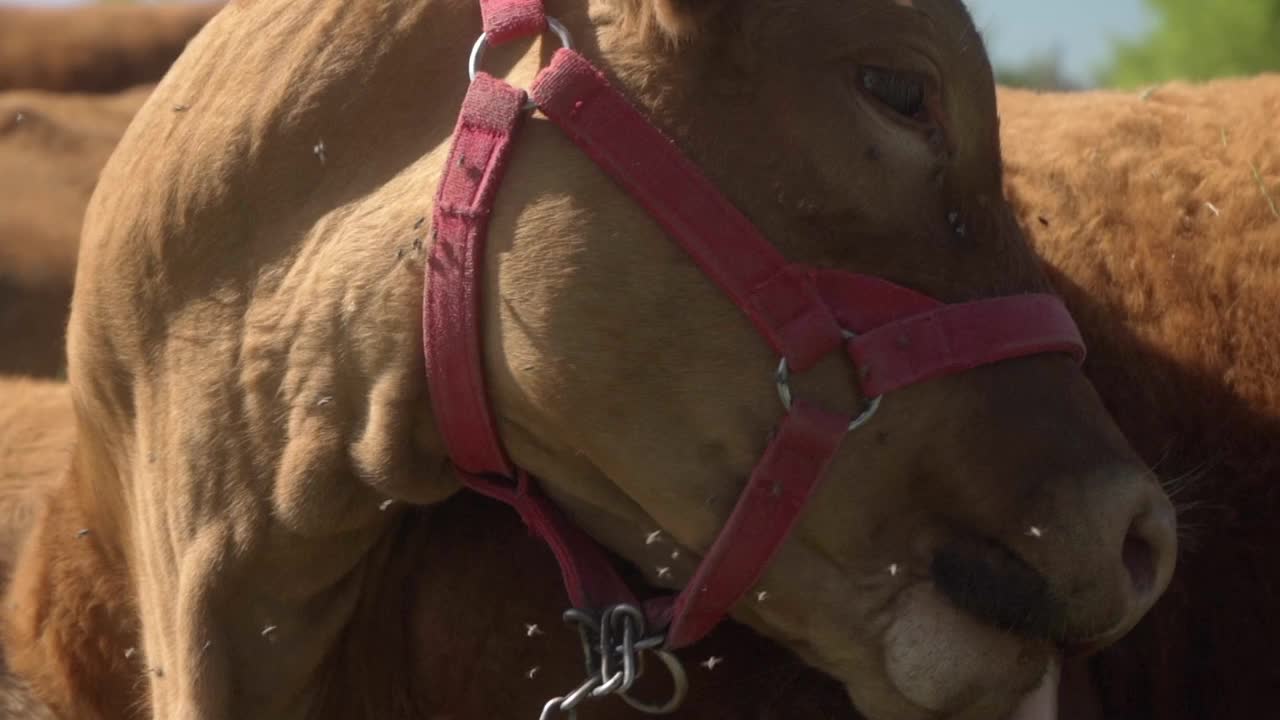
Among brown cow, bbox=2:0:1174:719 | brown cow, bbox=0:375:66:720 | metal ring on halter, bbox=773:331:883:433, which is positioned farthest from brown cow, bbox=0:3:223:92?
metal ring on halter, bbox=773:331:883:433

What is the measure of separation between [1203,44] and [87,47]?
1179 cm

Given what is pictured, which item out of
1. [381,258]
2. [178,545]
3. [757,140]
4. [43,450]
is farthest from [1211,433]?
[43,450]

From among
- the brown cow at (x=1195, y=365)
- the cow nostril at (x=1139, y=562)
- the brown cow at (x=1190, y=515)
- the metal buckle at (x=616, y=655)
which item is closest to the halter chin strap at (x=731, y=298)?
the metal buckle at (x=616, y=655)

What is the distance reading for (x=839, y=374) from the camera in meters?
2.65

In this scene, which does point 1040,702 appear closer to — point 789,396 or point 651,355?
point 789,396

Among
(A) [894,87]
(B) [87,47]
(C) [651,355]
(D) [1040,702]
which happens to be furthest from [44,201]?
(D) [1040,702]

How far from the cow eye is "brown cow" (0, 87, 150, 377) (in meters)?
5.04

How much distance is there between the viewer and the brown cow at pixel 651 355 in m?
2.65

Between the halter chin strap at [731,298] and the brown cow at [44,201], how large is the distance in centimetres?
465

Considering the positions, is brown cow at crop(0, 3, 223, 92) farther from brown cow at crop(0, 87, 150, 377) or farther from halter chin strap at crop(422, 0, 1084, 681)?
halter chin strap at crop(422, 0, 1084, 681)

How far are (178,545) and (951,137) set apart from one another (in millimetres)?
1583

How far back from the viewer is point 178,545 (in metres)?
3.15

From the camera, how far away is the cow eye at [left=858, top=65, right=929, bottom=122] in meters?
2.70

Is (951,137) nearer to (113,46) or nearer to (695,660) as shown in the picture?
(695,660)
